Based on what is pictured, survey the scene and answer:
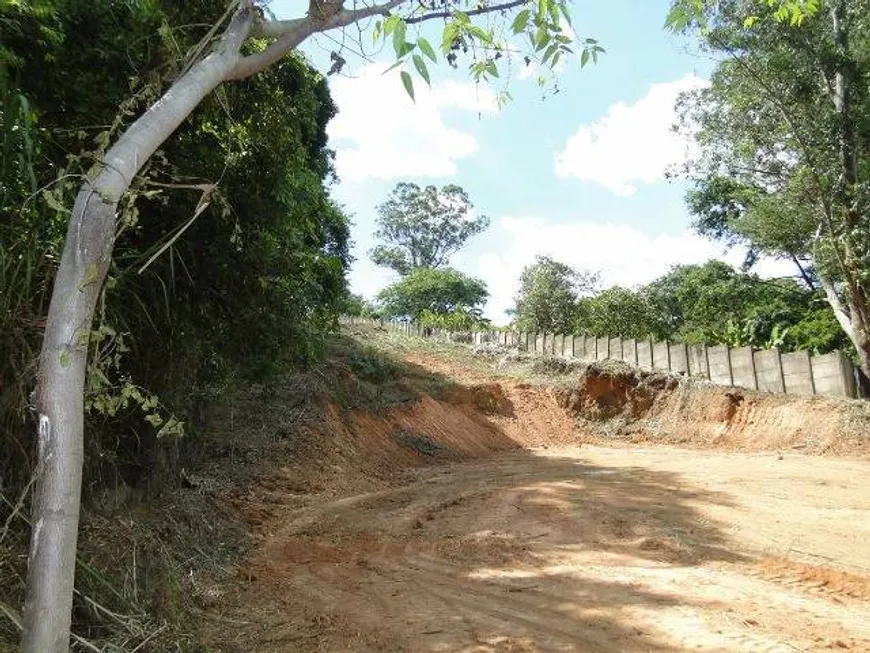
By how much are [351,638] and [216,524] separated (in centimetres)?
307

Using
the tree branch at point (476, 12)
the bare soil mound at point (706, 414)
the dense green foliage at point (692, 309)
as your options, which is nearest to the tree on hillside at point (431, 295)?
the dense green foliage at point (692, 309)

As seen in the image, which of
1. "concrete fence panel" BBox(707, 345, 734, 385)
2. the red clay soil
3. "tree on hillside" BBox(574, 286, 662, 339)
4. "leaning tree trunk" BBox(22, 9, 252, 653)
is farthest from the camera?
"tree on hillside" BBox(574, 286, 662, 339)

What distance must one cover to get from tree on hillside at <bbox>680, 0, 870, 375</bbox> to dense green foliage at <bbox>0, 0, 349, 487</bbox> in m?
10.6

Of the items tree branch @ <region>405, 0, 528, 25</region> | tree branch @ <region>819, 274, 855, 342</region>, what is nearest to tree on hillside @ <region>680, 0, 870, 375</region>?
tree branch @ <region>819, 274, 855, 342</region>

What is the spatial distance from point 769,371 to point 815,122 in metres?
5.55

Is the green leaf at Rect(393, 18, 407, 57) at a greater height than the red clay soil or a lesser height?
greater

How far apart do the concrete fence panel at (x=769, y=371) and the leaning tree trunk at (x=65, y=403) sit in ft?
51.6

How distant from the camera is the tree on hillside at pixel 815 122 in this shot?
14094mm

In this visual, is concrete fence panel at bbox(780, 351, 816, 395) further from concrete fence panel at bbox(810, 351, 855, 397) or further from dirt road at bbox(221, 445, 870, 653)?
dirt road at bbox(221, 445, 870, 653)

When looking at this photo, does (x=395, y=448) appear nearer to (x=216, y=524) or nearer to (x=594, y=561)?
(x=216, y=524)

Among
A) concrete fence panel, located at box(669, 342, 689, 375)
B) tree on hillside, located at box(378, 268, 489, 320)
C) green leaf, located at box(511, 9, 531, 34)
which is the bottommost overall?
concrete fence panel, located at box(669, 342, 689, 375)

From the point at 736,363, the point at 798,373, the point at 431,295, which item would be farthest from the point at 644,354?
the point at 431,295

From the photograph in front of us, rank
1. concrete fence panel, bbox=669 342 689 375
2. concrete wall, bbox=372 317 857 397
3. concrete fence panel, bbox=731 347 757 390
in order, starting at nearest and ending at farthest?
1. concrete wall, bbox=372 317 857 397
2. concrete fence panel, bbox=731 347 757 390
3. concrete fence panel, bbox=669 342 689 375

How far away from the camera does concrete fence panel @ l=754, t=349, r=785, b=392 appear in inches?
601
